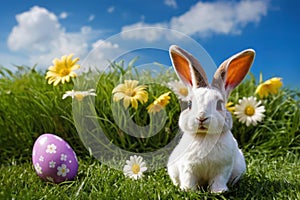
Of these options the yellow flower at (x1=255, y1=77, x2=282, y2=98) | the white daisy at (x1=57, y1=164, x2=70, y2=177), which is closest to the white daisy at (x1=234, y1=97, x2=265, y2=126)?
the yellow flower at (x1=255, y1=77, x2=282, y2=98)

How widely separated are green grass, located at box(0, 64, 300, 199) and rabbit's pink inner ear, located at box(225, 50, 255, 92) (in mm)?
364

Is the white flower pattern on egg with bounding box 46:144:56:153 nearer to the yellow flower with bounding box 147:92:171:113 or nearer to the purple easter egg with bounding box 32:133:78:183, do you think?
the purple easter egg with bounding box 32:133:78:183

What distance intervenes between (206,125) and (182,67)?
0.28 metres

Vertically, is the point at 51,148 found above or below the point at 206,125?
below

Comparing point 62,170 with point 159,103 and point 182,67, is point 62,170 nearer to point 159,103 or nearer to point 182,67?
point 159,103

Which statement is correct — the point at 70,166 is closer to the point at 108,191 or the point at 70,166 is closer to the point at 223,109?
the point at 108,191

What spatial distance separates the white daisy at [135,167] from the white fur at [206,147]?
0.71ft

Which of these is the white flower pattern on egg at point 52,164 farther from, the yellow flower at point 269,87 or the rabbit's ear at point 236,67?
the yellow flower at point 269,87

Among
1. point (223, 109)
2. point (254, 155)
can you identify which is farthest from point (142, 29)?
point (254, 155)

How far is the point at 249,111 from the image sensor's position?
313cm

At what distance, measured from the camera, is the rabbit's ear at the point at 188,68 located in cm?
Result: 191

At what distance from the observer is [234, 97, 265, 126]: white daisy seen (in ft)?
10.2

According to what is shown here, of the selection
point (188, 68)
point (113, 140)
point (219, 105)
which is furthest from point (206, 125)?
point (113, 140)

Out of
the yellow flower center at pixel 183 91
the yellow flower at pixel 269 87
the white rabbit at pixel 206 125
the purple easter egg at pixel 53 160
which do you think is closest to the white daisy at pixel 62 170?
the purple easter egg at pixel 53 160
